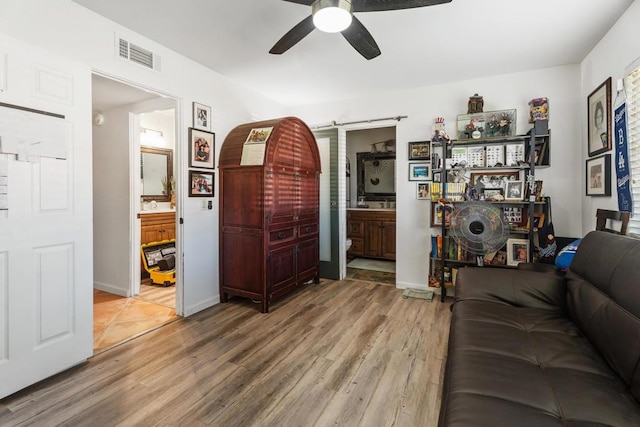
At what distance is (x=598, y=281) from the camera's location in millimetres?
1530

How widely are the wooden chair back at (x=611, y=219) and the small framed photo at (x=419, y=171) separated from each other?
4.96 feet

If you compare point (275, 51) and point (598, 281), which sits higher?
point (275, 51)

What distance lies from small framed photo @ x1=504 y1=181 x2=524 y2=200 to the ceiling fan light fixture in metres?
2.29

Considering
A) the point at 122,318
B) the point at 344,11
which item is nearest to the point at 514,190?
the point at 344,11

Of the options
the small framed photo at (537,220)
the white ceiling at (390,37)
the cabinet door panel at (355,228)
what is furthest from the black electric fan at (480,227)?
the cabinet door panel at (355,228)

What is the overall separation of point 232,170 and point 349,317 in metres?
1.84

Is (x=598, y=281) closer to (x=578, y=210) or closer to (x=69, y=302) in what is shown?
(x=578, y=210)

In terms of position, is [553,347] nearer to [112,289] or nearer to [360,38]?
[360,38]

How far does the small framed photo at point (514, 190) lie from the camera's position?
9.49ft

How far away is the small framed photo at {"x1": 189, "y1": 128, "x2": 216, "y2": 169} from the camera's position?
→ 280 cm

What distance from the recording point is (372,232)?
199 inches

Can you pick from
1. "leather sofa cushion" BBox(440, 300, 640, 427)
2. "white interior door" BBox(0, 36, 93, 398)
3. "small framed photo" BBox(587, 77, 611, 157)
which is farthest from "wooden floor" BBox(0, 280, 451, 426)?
"small framed photo" BBox(587, 77, 611, 157)

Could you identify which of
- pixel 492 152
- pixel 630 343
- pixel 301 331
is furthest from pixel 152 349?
pixel 492 152

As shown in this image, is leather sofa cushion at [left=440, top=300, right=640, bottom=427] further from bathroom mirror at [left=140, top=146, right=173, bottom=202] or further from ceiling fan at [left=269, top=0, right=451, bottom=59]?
bathroom mirror at [left=140, top=146, right=173, bottom=202]
